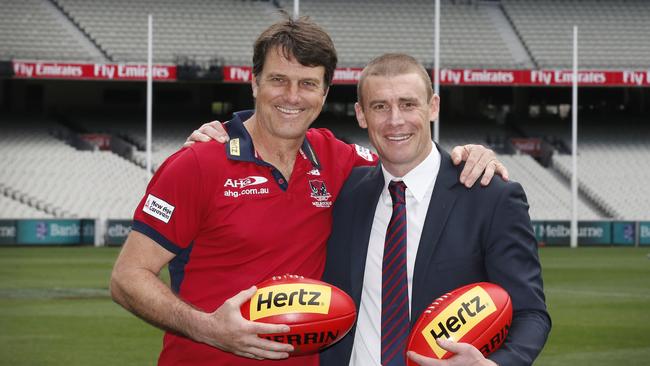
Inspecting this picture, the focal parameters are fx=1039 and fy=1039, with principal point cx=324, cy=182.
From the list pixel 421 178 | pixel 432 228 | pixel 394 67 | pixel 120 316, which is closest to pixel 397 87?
pixel 394 67

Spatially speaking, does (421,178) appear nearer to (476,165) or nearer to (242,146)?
(476,165)

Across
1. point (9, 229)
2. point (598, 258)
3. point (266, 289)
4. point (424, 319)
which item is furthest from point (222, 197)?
point (9, 229)

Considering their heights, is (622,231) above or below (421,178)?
below

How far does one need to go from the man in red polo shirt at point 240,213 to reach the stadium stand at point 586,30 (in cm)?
3898

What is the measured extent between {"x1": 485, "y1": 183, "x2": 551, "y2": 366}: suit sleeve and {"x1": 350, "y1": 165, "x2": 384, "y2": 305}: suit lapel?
0.58m

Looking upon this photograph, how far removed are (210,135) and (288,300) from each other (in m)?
1.07

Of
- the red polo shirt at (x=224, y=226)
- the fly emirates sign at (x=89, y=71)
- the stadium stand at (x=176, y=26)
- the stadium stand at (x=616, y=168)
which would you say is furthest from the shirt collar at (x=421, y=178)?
the stadium stand at (x=176, y=26)

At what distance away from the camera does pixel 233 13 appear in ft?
147

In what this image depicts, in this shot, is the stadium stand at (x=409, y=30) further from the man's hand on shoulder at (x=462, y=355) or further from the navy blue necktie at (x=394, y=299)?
the man's hand on shoulder at (x=462, y=355)

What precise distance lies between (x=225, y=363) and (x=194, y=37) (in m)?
38.8

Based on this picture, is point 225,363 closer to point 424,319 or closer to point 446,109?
point 424,319

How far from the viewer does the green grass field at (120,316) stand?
12203 millimetres

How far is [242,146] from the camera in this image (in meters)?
5.02

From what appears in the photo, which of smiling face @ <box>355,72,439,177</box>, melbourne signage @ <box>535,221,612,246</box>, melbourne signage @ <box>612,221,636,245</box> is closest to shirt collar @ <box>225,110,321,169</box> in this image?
smiling face @ <box>355,72,439,177</box>
